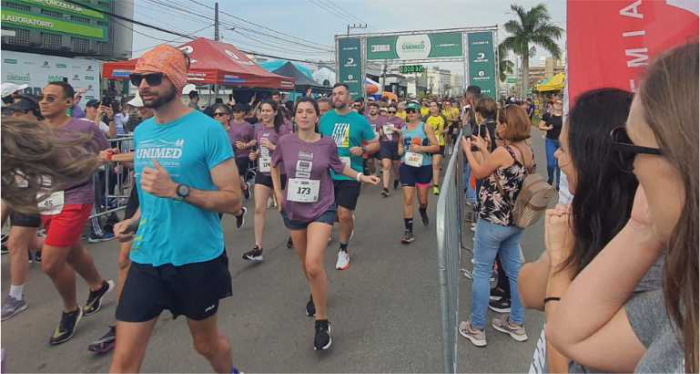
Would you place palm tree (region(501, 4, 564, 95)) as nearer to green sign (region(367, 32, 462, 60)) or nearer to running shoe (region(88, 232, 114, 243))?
green sign (region(367, 32, 462, 60))

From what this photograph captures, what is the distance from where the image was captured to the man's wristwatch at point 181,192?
2.31 meters

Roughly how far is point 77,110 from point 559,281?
7.32 meters

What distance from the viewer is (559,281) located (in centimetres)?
147

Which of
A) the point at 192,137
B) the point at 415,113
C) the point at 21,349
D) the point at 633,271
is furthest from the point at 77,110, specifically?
the point at 633,271

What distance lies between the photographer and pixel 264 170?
5.96 meters

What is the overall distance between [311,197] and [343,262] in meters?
1.68

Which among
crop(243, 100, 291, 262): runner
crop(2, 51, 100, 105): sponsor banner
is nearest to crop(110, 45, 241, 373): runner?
Answer: crop(243, 100, 291, 262): runner

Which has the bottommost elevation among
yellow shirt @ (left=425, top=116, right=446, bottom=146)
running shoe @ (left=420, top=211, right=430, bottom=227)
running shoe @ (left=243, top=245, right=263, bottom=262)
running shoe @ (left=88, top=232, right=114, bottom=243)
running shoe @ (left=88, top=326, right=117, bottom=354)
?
running shoe @ (left=88, top=326, right=117, bottom=354)

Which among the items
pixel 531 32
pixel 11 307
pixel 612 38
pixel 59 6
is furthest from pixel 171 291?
pixel 531 32

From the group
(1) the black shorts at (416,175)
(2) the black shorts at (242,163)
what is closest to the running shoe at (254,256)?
(1) the black shorts at (416,175)

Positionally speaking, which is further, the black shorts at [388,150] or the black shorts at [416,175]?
the black shorts at [388,150]

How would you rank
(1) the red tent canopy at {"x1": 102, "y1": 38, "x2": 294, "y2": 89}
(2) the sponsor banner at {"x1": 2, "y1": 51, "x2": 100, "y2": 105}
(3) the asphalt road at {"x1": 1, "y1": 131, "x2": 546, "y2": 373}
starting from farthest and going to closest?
(2) the sponsor banner at {"x1": 2, "y1": 51, "x2": 100, "y2": 105}, (1) the red tent canopy at {"x1": 102, "y1": 38, "x2": 294, "y2": 89}, (3) the asphalt road at {"x1": 1, "y1": 131, "x2": 546, "y2": 373}

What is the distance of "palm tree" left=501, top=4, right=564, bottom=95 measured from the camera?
36094 millimetres

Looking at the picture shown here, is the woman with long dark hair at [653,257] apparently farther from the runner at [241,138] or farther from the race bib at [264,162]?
the runner at [241,138]
